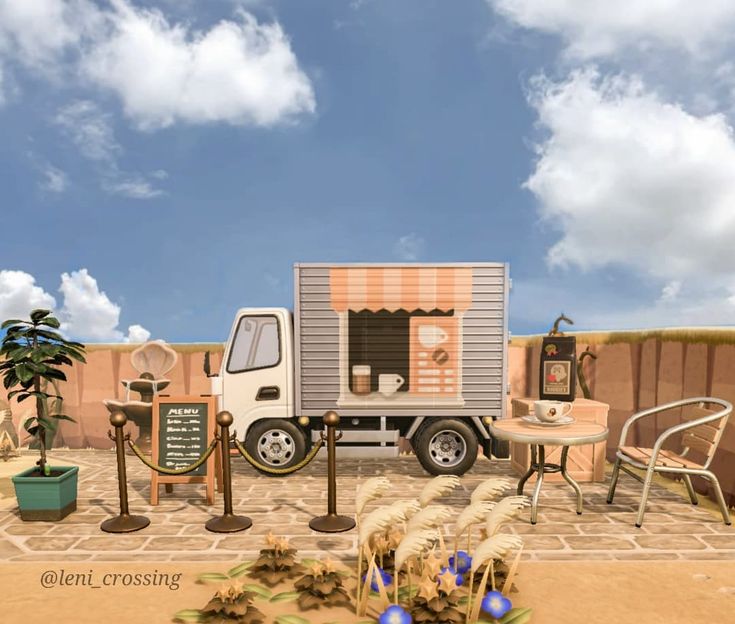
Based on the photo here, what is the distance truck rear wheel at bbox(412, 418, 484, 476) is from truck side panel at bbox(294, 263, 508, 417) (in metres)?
0.23

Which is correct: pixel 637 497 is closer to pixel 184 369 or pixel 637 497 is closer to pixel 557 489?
pixel 557 489

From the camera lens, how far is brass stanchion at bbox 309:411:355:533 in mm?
5523

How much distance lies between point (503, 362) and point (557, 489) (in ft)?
6.10

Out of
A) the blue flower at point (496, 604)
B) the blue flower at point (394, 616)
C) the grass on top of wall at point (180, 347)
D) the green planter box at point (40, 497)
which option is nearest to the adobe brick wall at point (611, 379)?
the grass on top of wall at point (180, 347)

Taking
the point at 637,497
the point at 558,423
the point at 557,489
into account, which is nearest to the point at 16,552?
the point at 558,423

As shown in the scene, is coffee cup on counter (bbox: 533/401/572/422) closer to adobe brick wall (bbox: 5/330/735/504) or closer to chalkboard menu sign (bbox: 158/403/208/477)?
adobe brick wall (bbox: 5/330/735/504)

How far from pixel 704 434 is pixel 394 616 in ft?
15.0

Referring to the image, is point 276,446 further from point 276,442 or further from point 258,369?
point 258,369

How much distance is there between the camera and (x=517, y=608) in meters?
3.93

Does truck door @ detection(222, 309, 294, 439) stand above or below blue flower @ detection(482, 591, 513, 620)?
above

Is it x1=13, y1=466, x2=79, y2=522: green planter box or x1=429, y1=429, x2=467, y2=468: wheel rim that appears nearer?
x1=13, y1=466, x2=79, y2=522: green planter box

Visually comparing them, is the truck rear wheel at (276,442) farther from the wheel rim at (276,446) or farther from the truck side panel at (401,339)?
the truck side panel at (401,339)

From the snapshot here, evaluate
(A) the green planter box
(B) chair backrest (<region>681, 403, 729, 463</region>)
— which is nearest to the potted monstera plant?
(A) the green planter box

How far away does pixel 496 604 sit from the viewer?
3730 mm
